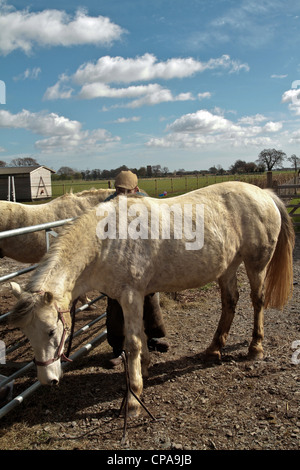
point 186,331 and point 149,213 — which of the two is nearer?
point 149,213

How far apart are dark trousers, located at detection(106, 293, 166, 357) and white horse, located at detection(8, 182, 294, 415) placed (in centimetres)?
41

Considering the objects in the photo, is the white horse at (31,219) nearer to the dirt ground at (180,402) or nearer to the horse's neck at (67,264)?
the dirt ground at (180,402)

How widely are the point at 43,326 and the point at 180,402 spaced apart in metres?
1.49

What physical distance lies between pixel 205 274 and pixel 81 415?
5.64 feet

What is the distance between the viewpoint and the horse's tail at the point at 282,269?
4062mm

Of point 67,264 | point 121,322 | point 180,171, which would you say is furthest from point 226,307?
point 180,171

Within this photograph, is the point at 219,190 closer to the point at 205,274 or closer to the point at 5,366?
the point at 205,274

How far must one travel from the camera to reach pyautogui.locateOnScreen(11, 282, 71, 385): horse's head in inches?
90.4

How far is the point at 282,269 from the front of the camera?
411 cm

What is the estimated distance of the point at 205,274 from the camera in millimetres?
3244

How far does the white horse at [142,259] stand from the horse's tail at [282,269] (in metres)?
0.27

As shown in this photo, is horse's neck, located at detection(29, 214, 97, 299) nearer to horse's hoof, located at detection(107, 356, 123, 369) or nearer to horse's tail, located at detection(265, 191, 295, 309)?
horse's hoof, located at detection(107, 356, 123, 369)
